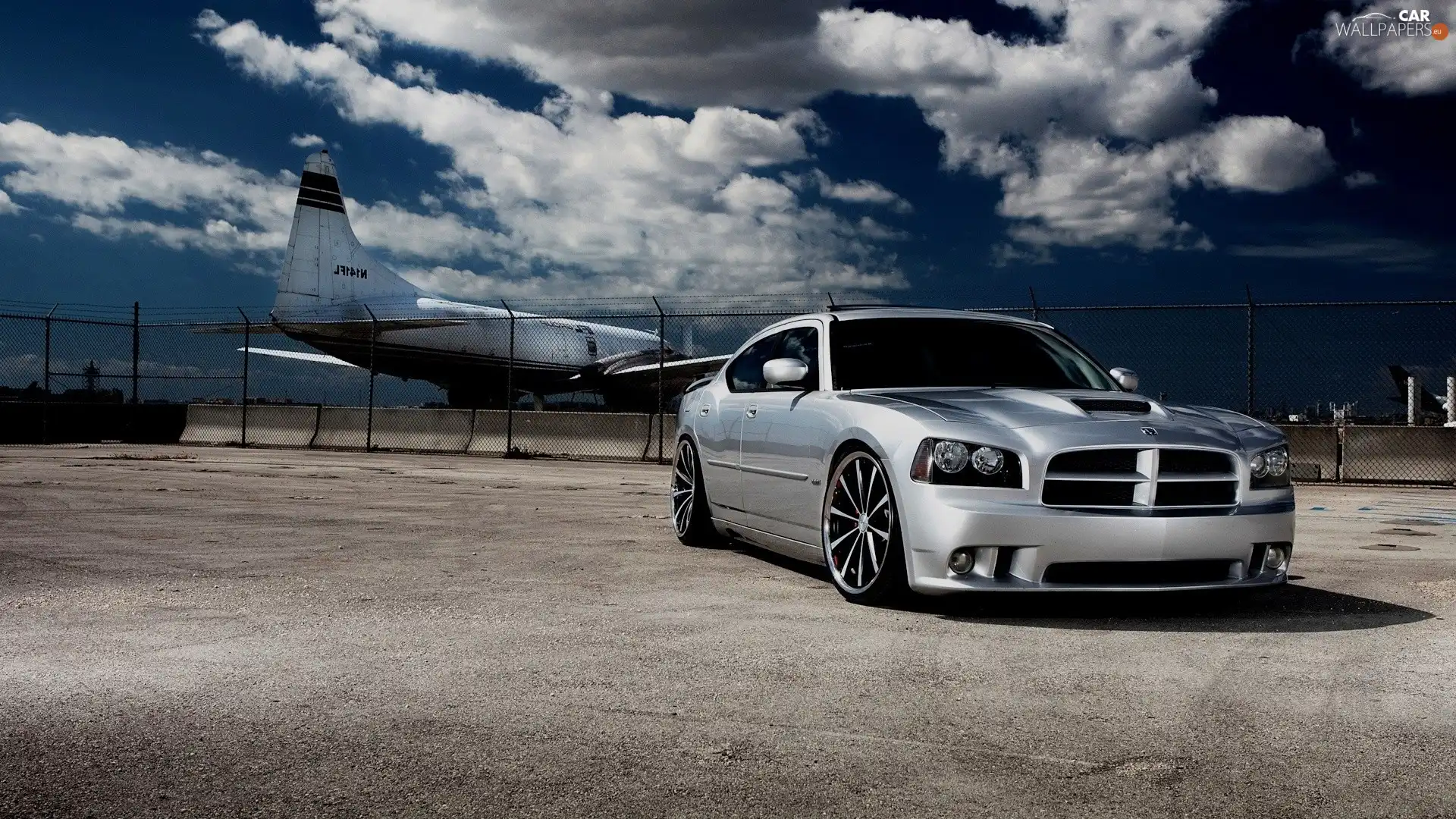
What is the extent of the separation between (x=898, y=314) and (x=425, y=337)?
99.6 feet

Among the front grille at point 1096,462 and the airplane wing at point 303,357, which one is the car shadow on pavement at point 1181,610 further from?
the airplane wing at point 303,357

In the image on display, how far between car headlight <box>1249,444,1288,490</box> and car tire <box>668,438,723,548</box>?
11.3ft

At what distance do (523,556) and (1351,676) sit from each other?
4.60 metres

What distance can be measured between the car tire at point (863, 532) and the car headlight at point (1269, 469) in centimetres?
161

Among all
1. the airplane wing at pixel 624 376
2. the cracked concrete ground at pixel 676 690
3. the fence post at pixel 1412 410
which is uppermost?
the airplane wing at pixel 624 376

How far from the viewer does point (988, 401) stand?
573 cm

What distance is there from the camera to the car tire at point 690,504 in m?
7.94

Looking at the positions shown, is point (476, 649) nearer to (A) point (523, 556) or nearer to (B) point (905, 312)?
(A) point (523, 556)

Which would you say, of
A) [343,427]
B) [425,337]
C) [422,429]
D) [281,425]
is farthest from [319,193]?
[422,429]

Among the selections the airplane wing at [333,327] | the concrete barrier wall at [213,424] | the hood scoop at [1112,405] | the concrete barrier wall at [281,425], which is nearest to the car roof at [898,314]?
the hood scoop at [1112,405]

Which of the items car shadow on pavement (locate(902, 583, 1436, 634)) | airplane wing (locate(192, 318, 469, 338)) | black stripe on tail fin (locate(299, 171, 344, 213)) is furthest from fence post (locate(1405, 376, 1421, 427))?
black stripe on tail fin (locate(299, 171, 344, 213))

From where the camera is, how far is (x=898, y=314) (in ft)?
22.8

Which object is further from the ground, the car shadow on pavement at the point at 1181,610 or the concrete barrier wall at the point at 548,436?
the concrete barrier wall at the point at 548,436

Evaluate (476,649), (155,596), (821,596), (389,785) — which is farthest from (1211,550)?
(155,596)
